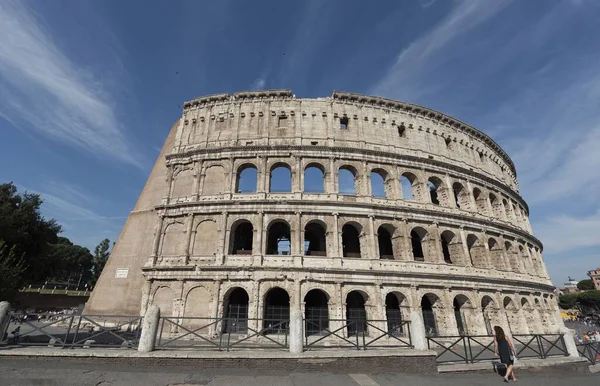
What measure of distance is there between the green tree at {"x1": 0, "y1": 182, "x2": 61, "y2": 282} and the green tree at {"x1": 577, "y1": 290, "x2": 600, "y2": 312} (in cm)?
10438

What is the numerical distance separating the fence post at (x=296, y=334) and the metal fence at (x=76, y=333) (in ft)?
15.1

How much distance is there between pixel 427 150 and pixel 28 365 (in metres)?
24.5

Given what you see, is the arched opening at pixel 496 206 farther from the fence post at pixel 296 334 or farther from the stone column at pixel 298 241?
the fence post at pixel 296 334

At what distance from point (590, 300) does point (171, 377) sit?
101 metres

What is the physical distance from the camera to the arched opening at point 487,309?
18594mm

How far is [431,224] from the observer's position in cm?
1934

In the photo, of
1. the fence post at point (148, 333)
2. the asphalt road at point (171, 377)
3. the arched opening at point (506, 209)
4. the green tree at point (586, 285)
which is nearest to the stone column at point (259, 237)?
the fence post at point (148, 333)

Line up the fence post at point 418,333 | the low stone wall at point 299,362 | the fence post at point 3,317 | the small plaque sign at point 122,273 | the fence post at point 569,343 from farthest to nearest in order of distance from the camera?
1. the small plaque sign at point 122,273
2. the fence post at point 569,343
3. the fence post at point 418,333
4. the fence post at point 3,317
5. the low stone wall at point 299,362

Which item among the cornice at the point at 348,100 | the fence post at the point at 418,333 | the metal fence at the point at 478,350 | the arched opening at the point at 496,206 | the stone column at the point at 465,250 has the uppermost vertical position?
the cornice at the point at 348,100

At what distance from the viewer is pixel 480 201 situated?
2333 cm

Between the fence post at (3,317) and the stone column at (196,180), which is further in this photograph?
the stone column at (196,180)

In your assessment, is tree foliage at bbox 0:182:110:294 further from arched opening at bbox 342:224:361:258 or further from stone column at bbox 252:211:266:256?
arched opening at bbox 342:224:361:258

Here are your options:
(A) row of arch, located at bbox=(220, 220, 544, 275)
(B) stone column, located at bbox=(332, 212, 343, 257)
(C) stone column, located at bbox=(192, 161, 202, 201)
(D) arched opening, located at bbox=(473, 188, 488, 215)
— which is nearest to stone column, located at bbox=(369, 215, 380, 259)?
(A) row of arch, located at bbox=(220, 220, 544, 275)

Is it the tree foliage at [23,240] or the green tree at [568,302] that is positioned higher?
the tree foliage at [23,240]
